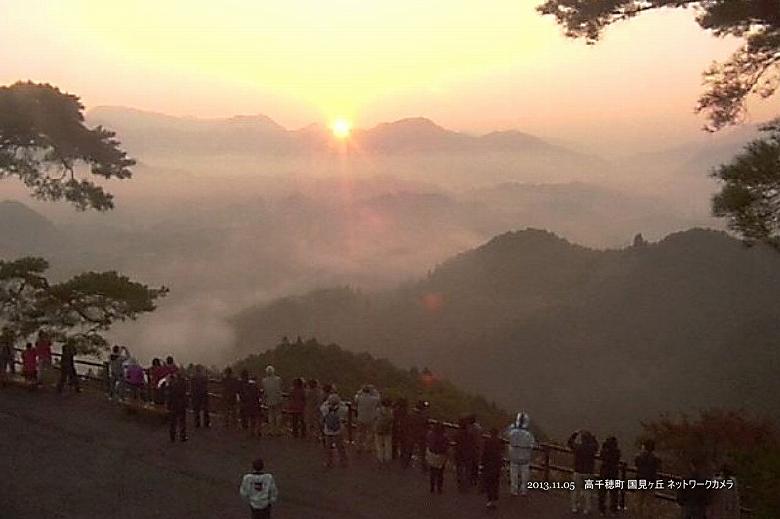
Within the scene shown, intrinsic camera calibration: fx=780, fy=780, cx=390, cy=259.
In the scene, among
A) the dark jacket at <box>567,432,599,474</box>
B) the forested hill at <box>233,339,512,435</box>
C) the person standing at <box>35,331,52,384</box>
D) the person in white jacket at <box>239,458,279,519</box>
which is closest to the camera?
the person in white jacket at <box>239,458,279,519</box>

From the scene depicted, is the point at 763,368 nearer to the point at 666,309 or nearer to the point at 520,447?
the point at 666,309

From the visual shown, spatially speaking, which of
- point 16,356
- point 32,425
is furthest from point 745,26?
point 16,356

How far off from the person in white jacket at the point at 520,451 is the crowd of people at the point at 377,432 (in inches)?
0.6

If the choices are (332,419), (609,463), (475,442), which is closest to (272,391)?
(332,419)

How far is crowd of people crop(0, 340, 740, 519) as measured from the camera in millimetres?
10836

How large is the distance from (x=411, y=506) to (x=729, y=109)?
26.3 ft

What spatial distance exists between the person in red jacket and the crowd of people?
0.03 m

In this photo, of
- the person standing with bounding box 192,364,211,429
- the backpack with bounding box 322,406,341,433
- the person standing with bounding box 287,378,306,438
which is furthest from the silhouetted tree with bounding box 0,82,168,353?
the backpack with bounding box 322,406,341,433

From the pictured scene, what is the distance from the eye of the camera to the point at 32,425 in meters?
16.1

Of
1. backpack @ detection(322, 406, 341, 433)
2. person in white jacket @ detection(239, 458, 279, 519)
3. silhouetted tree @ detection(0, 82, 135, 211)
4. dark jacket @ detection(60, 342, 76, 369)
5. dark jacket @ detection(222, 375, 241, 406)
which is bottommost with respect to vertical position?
person in white jacket @ detection(239, 458, 279, 519)

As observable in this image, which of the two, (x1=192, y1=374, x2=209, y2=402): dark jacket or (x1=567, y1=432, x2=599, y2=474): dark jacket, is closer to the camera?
(x1=567, y1=432, x2=599, y2=474): dark jacket

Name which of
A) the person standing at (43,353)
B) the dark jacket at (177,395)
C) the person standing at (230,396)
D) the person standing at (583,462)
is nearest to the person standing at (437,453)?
the person standing at (583,462)

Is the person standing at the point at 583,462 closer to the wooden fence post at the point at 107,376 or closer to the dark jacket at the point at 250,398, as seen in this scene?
the dark jacket at the point at 250,398

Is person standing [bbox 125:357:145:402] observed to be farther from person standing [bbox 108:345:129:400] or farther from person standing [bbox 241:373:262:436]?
person standing [bbox 241:373:262:436]
